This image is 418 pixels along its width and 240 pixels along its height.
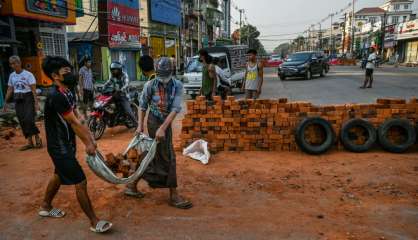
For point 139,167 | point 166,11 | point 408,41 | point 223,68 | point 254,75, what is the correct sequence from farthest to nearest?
point 408,41, point 166,11, point 223,68, point 254,75, point 139,167

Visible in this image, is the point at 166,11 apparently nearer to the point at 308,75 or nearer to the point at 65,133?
the point at 308,75

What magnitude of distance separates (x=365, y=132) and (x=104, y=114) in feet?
17.1

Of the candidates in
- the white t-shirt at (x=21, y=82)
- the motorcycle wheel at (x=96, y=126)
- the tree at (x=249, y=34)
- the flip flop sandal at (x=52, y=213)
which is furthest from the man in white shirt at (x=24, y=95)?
the tree at (x=249, y=34)

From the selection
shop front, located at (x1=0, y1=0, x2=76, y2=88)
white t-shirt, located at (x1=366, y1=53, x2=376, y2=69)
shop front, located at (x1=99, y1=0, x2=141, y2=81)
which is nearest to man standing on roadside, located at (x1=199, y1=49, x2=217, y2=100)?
shop front, located at (x1=0, y1=0, x2=76, y2=88)

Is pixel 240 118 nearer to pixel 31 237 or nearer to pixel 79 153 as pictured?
pixel 79 153

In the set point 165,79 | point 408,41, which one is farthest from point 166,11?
point 408,41

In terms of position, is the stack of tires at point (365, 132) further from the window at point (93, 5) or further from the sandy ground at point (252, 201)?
the window at point (93, 5)

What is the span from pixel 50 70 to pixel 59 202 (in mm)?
1738

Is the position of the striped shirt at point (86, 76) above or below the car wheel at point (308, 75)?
above

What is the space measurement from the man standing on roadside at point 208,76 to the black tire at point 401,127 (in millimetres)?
3327

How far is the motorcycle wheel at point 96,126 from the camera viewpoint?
7.67 m

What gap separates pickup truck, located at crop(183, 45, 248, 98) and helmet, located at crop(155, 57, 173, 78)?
1092 centimetres

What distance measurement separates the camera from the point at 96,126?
774 centimetres

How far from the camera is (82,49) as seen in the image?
23594 mm
